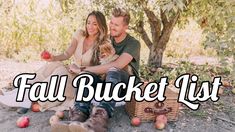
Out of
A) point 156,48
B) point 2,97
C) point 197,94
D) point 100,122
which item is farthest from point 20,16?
point 100,122

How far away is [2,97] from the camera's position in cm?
427

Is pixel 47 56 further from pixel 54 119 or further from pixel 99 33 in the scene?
pixel 54 119

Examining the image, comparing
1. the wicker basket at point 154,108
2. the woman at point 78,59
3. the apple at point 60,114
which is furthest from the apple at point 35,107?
the wicker basket at point 154,108

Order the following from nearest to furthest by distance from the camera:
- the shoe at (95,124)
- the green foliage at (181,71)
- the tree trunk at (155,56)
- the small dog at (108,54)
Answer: the shoe at (95,124), the small dog at (108,54), the green foliage at (181,71), the tree trunk at (155,56)

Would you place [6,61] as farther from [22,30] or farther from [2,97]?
[2,97]

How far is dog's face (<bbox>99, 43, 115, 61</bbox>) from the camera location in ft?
13.3

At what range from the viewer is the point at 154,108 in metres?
3.88

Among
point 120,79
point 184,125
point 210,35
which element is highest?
point 210,35

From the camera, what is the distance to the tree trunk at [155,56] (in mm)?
5992

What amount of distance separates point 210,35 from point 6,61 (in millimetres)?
3300

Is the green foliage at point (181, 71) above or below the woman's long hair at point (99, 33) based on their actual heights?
below

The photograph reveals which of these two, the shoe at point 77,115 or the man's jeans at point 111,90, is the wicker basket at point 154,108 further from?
the shoe at point 77,115

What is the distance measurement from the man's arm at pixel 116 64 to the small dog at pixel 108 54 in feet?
0.31

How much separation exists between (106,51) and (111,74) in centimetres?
38
